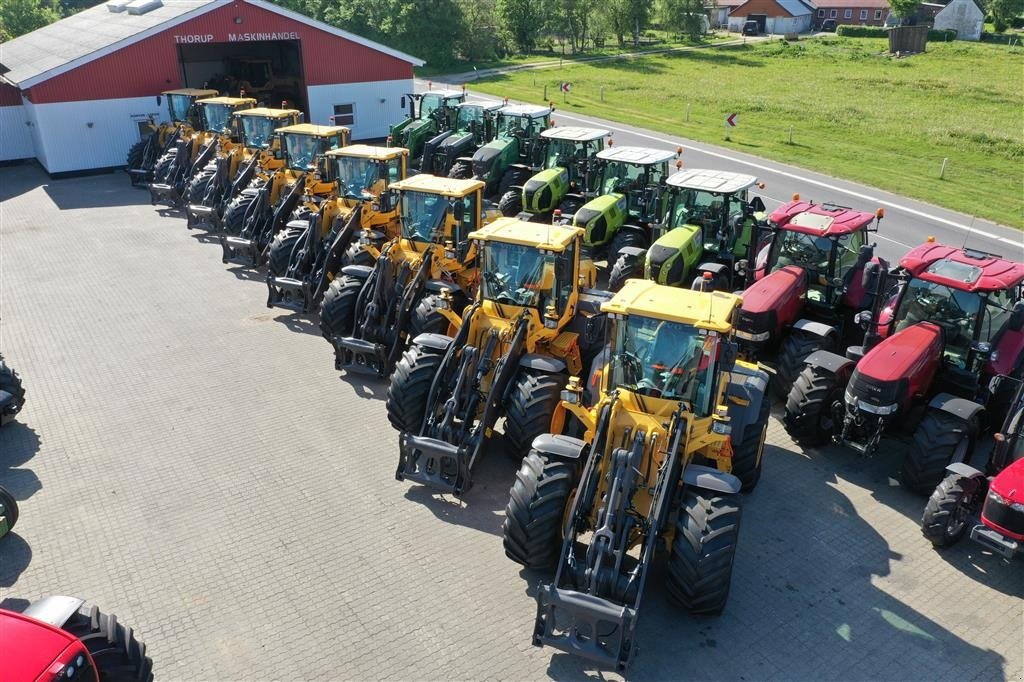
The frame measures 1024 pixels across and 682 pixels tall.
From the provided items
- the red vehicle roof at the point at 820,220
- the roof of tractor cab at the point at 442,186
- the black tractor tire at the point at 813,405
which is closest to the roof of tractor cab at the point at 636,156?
the red vehicle roof at the point at 820,220

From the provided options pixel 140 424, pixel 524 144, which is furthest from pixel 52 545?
pixel 524 144

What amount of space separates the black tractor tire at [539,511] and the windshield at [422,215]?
5.97 metres

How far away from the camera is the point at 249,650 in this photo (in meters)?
7.01

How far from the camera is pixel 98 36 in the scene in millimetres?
28328

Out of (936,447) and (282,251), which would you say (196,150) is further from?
(936,447)

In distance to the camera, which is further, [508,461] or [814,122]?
[814,122]

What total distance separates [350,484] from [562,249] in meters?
4.06

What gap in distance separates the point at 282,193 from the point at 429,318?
7.80 metres

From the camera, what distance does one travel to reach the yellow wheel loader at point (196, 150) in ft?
71.9

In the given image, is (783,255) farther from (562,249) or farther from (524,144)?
(524,144)

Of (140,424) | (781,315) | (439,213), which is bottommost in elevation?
(140,424)

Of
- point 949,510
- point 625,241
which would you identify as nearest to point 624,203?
point 625,241

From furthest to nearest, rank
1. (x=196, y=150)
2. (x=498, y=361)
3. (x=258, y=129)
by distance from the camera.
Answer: (x=196, y=150), (x=258, y=129), (x=498, y=361)

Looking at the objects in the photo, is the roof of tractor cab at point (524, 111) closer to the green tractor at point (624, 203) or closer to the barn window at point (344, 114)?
the green tractor at point (624, 203)
